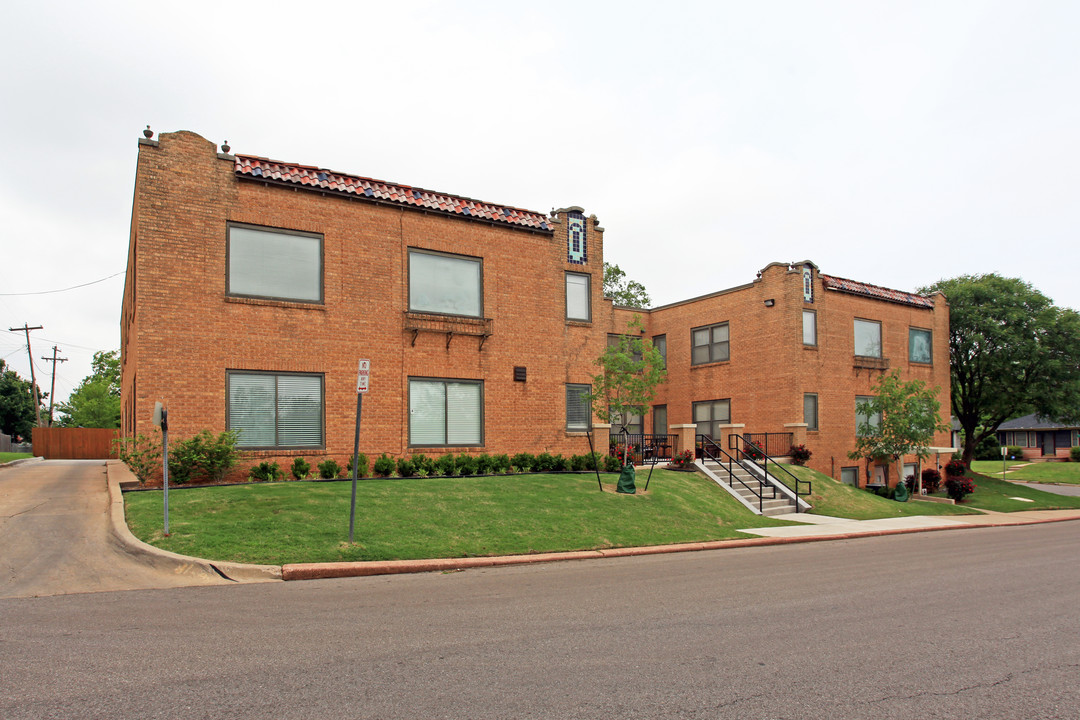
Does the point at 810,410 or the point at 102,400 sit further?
the point at 102,400

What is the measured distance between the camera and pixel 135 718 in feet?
14.8

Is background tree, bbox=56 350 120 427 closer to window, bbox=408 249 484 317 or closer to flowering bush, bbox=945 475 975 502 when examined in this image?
window, bbox=408 249 484 317

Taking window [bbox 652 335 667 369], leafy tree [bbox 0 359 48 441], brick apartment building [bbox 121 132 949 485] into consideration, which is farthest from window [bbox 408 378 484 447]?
leafy tree [bbox 0 359 48 441]

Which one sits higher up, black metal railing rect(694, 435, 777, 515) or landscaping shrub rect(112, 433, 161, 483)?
landscaping shrub rect(112, 433, 161, 483)

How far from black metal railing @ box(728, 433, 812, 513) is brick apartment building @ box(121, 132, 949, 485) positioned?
691 mm

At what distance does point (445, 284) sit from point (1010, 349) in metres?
27.5

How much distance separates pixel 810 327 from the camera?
2788 centimetres

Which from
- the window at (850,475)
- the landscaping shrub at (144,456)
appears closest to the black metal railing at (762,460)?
the window at (850,475)

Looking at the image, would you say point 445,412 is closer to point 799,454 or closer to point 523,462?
point 523,462

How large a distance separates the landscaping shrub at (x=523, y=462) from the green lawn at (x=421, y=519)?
3.96 feet

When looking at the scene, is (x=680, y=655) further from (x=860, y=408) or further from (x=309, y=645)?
(x=860, y=408)

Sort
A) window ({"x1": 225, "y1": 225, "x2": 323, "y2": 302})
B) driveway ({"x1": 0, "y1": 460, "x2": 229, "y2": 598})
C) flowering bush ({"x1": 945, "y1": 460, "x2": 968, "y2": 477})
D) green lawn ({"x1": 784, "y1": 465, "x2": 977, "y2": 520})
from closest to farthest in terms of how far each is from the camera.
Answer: driveway ({"x1": 0, "y1": 460, "x2": 229, "y2": 598})
window ({"x1": 225, "y1": 225, "x2": 323, "y2": 302})
green lawn ({"x1": 784, "y1": 465, "x2": 977, "y2": 520})
flowering bush ({"x1": 945, "y1": 460, "x2": 968, "y2": 477})

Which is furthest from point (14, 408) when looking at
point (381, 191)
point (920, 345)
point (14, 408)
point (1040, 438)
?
point (1040, 438)

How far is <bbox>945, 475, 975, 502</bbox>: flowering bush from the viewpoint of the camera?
27970mm
